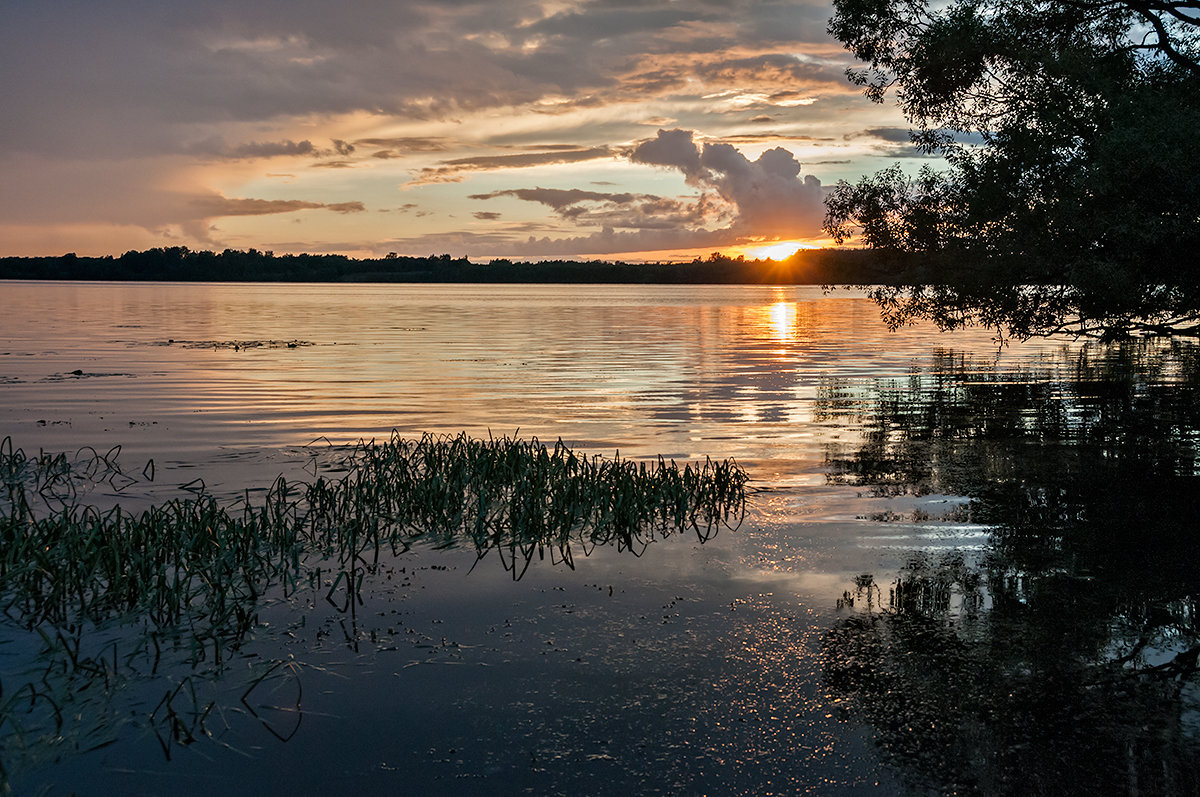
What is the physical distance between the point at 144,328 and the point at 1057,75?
5472cm

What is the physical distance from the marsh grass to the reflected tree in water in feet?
11.9

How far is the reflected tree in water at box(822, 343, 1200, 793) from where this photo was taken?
6.32 metres

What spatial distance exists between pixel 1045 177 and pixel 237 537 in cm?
2445

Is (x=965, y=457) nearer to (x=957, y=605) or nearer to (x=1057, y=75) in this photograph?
(x=957, y=605)

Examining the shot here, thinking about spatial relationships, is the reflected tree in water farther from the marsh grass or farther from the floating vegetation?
the floating vegetation

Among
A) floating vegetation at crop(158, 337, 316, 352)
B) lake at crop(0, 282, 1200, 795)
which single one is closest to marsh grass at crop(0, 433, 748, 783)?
lake at crop(0, 282, 1200, 795)

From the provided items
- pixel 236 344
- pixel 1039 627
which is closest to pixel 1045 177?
pixel 1039 627

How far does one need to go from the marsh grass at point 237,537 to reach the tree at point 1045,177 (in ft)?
43.7

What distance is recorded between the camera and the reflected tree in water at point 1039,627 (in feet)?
20.7

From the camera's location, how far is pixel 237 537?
1054 centimetres

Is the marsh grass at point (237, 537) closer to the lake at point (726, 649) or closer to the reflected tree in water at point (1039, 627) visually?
the lake at point (726, 649)

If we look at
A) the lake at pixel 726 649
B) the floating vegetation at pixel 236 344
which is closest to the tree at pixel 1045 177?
the lake at pixel 726 649

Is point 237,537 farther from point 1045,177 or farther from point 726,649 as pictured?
point 1045,177

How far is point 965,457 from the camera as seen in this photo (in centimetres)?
1827
